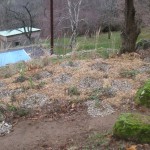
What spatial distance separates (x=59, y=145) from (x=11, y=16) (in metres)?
→ 28.7

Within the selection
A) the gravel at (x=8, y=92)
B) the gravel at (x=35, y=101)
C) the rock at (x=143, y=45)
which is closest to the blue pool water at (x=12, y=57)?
the rock at (x=143, y=45)

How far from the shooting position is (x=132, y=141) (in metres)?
3.56

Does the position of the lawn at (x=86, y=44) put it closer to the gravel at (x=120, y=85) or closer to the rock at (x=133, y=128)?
the gravel at (x=120, y=85)

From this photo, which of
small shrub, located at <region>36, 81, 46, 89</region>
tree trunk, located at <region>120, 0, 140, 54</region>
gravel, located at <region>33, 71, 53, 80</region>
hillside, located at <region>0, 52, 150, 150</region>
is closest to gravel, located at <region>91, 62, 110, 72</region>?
hillside, located at <region>0, 52, 150, 150</region>

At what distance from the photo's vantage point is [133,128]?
355cm

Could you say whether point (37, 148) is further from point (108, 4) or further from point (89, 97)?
point (108, 4)

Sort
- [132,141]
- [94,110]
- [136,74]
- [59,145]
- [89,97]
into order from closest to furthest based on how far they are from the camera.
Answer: [132,141]
[59,145]
[94,110]
[89,97]
[136,74]

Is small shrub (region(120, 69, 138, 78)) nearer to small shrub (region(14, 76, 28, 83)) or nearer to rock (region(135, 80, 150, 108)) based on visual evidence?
rock (region(135, 80, 150, 108))

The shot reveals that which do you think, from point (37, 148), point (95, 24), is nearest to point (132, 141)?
point (37, 148)

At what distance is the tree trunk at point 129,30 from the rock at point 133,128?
379 centimetres

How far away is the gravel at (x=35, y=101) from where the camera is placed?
201 inches

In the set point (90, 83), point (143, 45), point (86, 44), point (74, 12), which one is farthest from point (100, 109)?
point (74, 12)

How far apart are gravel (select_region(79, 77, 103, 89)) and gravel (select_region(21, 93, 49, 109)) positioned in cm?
71

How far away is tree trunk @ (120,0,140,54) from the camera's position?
7.26 meters
